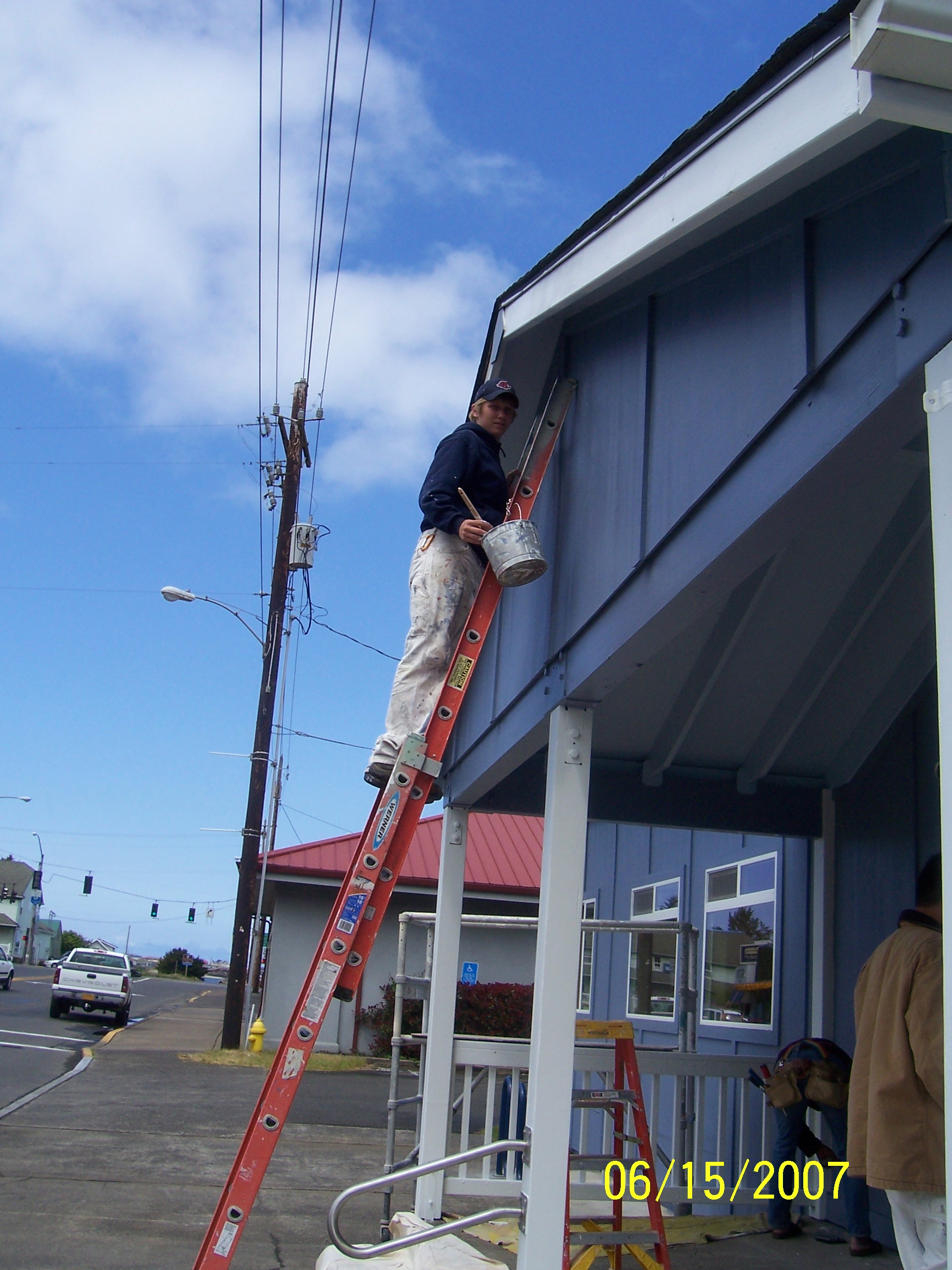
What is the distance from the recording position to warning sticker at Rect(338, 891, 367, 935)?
4.12 metres

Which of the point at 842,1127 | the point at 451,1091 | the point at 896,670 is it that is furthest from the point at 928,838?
the point at 451,1091

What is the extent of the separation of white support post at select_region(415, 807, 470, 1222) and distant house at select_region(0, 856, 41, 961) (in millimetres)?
70327

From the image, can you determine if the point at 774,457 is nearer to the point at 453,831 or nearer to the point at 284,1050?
the point at 284,1050

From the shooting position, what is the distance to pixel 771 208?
3.17 meters

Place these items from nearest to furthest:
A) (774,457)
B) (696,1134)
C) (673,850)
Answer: (774,457) → (696,1134) → (673,850)

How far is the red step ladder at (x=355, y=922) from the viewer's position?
366cm

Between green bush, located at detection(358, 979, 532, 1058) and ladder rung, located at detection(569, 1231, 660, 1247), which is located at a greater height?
ladder rung, located at detection(569, 1231, 660, 1247)

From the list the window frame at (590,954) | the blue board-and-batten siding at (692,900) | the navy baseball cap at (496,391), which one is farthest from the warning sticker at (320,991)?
the window frame at (590,954)

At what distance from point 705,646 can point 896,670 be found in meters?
1.11

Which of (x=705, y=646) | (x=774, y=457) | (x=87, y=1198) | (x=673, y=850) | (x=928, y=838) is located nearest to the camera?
(x=774, y=457)

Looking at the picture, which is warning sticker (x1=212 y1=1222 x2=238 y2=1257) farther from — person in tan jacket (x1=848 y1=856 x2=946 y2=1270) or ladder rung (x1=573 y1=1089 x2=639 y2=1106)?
person in tan jacket (x1=848 y1=856 x2=946 y2=1270)

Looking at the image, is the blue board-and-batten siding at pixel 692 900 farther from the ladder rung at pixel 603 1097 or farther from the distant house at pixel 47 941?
the distant house at pixel 47 941

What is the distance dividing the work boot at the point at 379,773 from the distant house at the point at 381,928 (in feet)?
53.0

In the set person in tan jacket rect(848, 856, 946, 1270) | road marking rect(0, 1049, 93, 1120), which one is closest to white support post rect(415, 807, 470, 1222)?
person in tan jacket rect(848, 856, 946, 1270)
